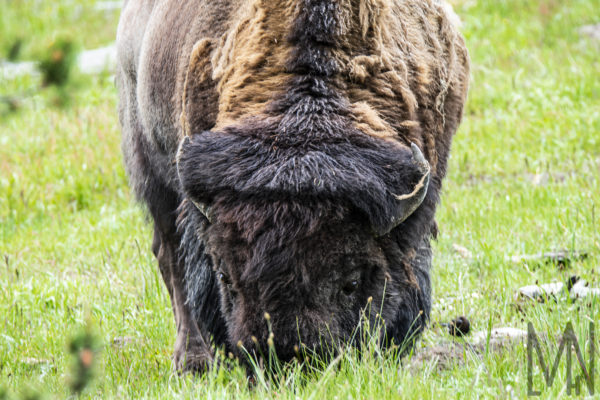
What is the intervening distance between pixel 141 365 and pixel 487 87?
712cm

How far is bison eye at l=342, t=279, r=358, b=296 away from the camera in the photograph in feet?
12.4

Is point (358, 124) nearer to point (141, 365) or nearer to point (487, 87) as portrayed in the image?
point (141, 365)

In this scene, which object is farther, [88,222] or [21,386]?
[88,222]

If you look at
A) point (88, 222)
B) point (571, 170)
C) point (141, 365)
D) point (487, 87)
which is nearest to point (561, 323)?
point (141, 365)

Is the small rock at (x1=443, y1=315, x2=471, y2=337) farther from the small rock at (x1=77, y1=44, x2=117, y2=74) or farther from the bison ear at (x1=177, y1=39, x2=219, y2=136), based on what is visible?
the small rock at (x1=77, y1=44, x2=117, y2=74)

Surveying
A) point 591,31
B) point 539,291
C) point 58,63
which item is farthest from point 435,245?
point 591,31

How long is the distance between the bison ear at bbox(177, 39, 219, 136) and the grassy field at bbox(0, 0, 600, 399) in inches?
29.9

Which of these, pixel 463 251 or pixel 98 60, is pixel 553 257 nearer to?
pixel 463 251

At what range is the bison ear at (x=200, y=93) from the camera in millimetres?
4289

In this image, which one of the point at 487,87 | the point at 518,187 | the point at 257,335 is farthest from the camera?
the point at 487,87

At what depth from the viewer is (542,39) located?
12070 millimetres

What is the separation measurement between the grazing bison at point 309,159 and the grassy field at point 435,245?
0.33m

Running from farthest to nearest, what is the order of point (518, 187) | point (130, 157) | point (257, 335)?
point (518, 187), point (130, 157), point (257, 335)

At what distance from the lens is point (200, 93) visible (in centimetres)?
434
